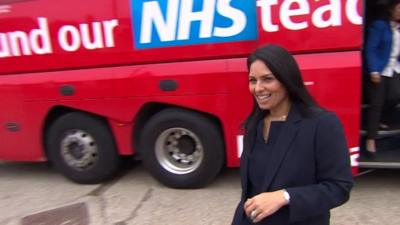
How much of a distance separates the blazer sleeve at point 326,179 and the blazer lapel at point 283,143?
85 millimetres

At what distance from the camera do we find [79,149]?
4773 millimetres

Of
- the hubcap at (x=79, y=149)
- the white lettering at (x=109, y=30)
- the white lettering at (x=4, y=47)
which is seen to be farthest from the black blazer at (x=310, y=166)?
the white lettering at (x=4, y=47)

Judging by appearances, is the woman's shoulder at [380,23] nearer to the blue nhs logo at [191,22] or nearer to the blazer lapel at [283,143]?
the blue nhs logo at [191,22]

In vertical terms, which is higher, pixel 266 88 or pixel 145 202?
pixel 266 88

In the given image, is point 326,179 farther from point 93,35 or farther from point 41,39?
point 41,39

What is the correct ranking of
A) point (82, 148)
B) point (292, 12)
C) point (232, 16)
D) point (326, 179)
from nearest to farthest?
point (326, 179) → point (292, 12) → point (232, 16) → point (82, 148)

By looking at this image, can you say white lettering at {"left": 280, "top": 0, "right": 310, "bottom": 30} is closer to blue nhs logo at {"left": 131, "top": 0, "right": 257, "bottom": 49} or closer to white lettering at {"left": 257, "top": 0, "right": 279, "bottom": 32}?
white lettering at {"left": 257, "top": 0, "right": 279, "bottom": 32}

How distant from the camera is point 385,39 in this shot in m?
4.00

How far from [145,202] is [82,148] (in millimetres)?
953

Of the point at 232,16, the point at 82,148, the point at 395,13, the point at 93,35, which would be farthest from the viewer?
the point at 82,148

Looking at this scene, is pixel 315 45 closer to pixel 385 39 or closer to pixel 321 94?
pixel 321 94

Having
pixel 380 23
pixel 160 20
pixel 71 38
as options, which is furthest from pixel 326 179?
pixel 71 38

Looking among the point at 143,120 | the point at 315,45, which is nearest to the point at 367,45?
the point at 315,45

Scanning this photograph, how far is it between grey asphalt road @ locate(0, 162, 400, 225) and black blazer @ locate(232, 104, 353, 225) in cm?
228
